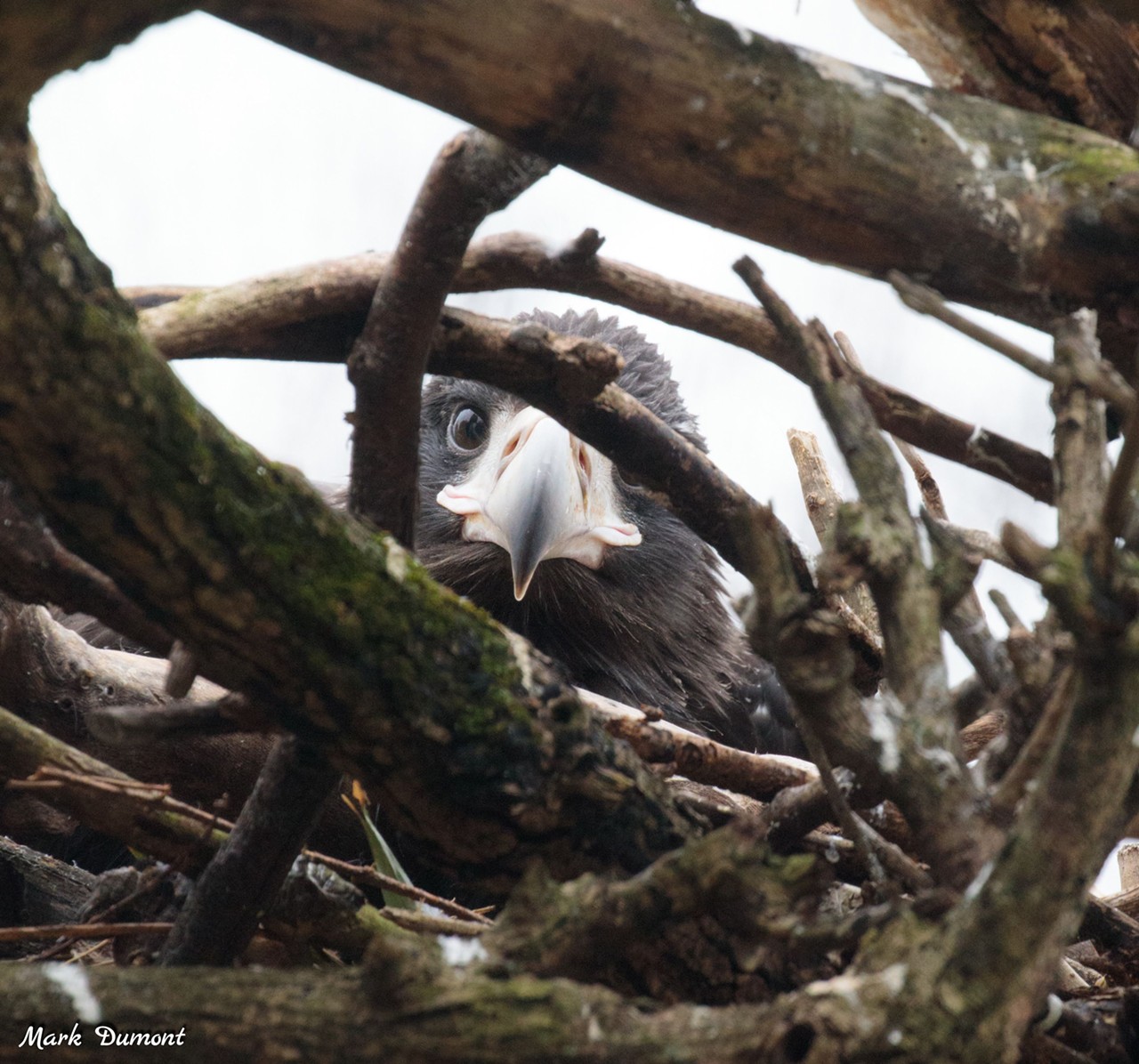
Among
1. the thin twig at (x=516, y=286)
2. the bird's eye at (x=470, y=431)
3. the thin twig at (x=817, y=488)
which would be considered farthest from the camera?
the bird's eye at (x=470, y=431)

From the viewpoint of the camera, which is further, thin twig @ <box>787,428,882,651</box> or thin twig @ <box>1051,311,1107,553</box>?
thin twig @ <box>787,428,882,651</box>

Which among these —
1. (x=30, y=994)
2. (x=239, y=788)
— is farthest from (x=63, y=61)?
(x=239, y=788)

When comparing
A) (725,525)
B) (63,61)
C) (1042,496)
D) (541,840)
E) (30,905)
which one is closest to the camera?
(63,61)

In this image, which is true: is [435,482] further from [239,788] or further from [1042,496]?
[1042,496]

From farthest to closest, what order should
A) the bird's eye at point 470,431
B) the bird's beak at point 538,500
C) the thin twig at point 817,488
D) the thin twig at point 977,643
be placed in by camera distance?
the bird's eye at point 470,431, the thin twig at point 817,488, the bird's beak at point 538,500, the thin twig at point 977,643

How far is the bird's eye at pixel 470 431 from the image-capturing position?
3357 millimetres

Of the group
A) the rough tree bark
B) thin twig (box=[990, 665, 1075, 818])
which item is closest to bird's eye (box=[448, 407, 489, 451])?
the rough tree bark

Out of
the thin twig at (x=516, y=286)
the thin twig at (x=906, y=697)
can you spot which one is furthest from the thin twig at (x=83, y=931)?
the thin twig at (x=906, y=697)

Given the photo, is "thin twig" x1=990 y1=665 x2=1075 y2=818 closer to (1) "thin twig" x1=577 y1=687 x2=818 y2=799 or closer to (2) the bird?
(1) "thin twig" x1=577 y1=687 x2=818 y2=799

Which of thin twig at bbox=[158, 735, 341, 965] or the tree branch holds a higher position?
the tree branch

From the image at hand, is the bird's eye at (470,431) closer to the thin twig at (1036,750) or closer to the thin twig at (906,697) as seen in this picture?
the thin twig at (906,697)

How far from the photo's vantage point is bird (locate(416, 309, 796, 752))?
3.08m

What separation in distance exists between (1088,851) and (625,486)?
8.06 feet

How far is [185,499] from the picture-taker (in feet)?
3.46
